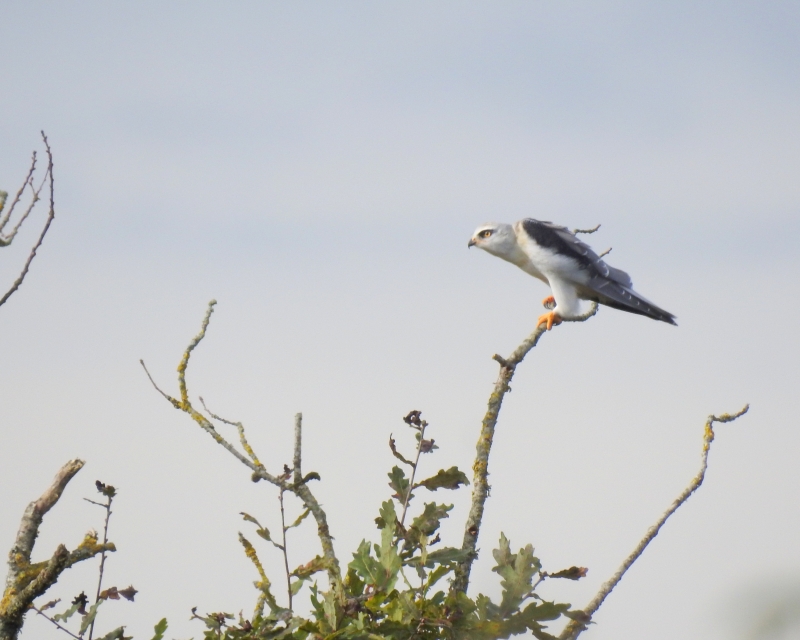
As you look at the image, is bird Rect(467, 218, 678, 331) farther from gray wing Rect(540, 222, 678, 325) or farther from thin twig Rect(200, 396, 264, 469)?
thin twig Rect(200, 396, 264, 469)

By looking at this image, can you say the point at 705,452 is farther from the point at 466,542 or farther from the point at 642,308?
the point at 642,308

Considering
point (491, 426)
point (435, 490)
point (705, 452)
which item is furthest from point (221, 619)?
point (705, 452)

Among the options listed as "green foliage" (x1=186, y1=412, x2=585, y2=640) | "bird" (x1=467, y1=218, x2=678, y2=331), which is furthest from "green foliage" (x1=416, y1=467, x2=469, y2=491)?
"bird" (x1=467, y1=218, x2=678, y2=331)

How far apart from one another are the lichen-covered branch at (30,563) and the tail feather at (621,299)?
564 cm

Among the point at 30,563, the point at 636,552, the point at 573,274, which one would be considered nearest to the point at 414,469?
the point at 636,552

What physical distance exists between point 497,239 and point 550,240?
734 mm

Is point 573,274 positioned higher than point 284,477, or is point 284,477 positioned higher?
point 573,274

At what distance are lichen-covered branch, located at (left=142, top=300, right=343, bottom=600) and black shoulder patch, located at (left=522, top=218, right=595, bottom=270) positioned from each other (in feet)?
17.0

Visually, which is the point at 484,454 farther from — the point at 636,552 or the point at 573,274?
the point at 573,274

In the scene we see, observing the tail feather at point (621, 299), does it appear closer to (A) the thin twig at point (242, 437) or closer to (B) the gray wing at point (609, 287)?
(B) the gray wing at point (609, 287)

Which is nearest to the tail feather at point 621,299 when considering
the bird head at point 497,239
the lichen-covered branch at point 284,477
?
the bird head at point 497,239

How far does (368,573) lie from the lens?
313cm

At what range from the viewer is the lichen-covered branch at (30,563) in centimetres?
425

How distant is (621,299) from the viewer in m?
8.69
